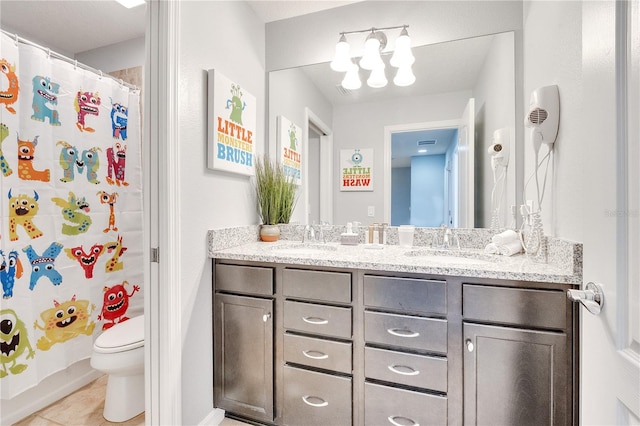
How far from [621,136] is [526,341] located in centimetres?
81

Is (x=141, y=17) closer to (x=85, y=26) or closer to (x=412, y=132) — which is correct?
(x=85, y=26)

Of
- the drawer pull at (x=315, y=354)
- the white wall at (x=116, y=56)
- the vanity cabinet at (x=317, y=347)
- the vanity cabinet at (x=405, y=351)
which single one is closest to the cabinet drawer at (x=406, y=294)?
the vanity cabinet at (x=405, y=351)

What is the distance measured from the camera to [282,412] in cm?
145

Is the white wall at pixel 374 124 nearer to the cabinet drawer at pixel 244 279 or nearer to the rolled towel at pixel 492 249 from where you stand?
the rolled towel at pixel 492 249

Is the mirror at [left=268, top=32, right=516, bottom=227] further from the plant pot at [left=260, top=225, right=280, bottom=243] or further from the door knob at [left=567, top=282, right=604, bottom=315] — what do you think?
the door knob at [left=567, top=282, right=604, bottom=315]

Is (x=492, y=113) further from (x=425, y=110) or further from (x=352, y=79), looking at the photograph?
(x=352, y=79)

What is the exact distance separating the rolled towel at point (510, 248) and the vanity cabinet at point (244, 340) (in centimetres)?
113

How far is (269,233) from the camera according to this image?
1966mm

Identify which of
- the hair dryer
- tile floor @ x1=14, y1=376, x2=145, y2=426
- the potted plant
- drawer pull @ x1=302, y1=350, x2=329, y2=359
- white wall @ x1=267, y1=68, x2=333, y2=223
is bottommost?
tile floor @ x1=14, y1=376, x2=145, y2=426

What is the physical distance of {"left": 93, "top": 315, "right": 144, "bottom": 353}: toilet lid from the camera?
5.10 ft

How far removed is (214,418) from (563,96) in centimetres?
218

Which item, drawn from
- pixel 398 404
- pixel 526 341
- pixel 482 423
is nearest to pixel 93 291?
pixel 398 404

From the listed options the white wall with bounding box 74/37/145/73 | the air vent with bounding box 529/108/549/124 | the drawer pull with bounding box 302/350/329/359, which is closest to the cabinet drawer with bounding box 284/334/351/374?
the drawer pull with bounding box 302/350/329/359

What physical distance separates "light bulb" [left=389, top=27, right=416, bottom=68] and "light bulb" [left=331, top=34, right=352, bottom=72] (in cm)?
29
